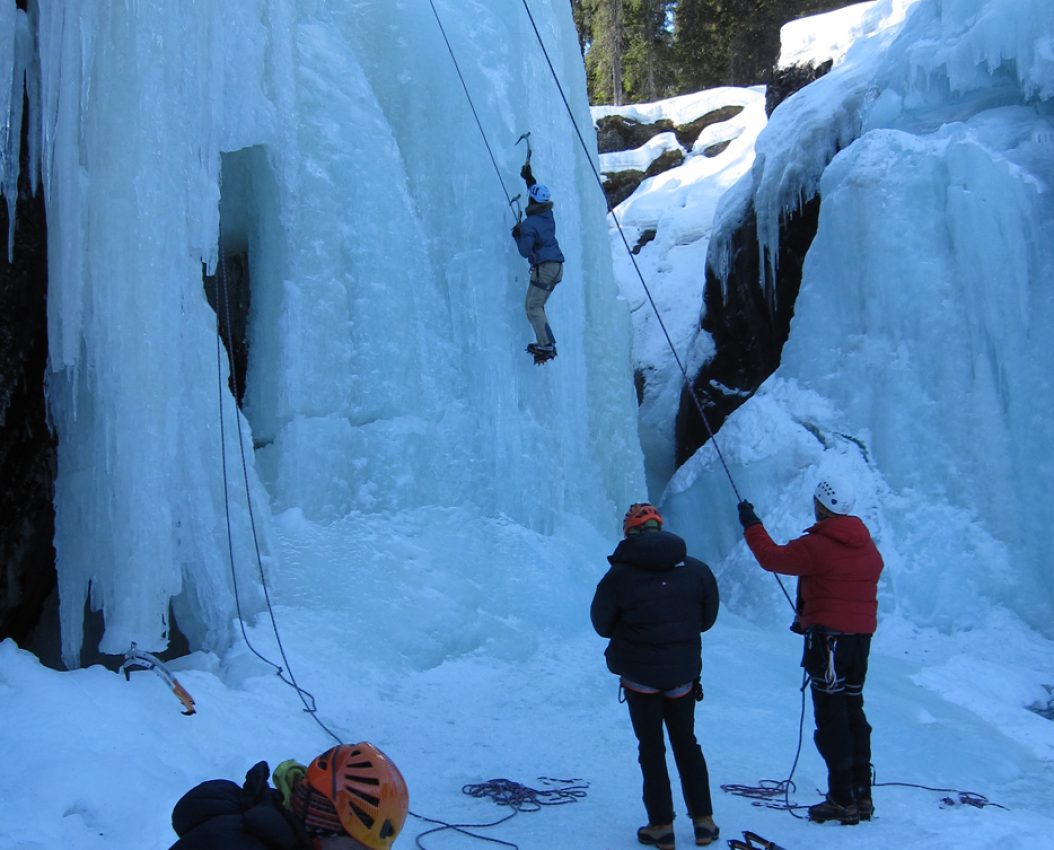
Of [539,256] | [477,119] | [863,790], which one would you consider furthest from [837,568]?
[477,119]

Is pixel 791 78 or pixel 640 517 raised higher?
pixel 791 78

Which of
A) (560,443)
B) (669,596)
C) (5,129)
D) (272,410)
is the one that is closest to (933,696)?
(560,443)

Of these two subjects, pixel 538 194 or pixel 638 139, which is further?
pixel 638 139

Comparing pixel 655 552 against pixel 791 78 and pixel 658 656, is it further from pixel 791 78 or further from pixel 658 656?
pixel 791 78

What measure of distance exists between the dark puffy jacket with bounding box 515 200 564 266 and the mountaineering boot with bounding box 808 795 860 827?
4656mm

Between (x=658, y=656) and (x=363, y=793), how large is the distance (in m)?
1.85

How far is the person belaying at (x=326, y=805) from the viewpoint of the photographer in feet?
6.31

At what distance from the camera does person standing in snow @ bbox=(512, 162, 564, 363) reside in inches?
303

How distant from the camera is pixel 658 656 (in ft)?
11.9

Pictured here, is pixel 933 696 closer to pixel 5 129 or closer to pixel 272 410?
pixel 272 410

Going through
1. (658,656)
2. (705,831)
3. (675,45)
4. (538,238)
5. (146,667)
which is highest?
(675,45)

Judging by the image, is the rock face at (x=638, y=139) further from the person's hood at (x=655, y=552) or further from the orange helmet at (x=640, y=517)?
the person's hood at (x=655, y=552)

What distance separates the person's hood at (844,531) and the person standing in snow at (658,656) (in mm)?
700

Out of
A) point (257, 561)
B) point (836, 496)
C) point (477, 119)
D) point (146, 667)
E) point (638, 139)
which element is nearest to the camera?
point (836, 496)
